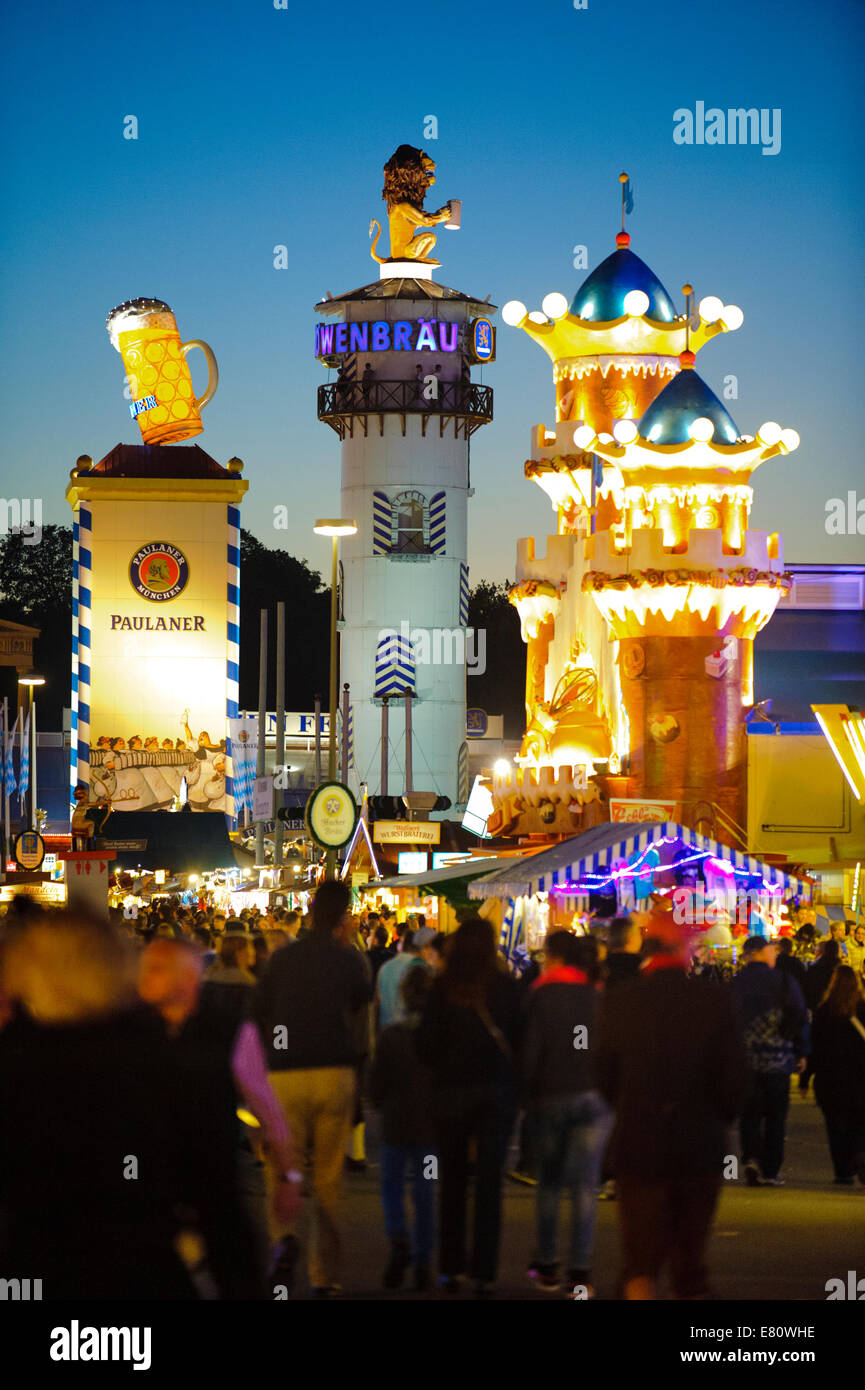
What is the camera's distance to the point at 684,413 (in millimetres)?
37000

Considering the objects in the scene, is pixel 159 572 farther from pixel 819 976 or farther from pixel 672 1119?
pixel 672 1119

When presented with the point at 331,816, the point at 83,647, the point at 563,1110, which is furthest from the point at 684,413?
the point at 563,1110

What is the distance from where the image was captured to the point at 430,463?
68.6m

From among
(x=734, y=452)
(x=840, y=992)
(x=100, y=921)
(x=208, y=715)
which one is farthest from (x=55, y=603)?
(x=100, y=921)

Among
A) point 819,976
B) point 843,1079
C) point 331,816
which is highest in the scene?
point 331,816

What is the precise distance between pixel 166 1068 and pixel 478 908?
2207 cm

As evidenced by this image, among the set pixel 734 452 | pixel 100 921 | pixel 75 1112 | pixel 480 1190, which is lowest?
pixel 480 1190

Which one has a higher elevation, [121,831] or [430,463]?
[430,463]

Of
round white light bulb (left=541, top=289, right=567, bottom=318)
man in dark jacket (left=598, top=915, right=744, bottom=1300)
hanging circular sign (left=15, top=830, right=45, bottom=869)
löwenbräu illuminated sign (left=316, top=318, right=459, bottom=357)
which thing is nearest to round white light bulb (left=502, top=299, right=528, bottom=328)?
round white light bulb (left=541, top=289, right=567, bottom=318)

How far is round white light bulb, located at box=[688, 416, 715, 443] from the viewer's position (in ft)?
120

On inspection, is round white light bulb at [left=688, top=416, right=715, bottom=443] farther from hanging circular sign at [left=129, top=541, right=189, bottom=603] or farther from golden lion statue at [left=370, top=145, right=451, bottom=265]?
golden lion statue at [left=370, top=145, right=451, bottom=265]

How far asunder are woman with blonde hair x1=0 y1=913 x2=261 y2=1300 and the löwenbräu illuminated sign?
63.2 meters

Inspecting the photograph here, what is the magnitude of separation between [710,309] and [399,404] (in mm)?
26324

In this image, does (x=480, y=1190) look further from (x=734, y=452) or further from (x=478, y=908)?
(x=734, y=452)
